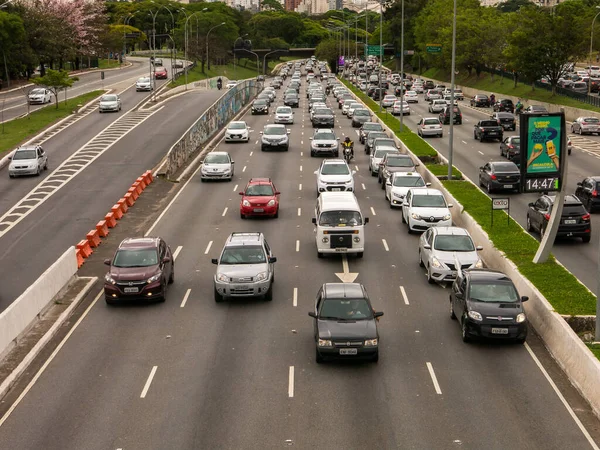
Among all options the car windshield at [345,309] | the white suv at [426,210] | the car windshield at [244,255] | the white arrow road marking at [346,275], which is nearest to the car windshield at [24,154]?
the white suv at [426,210]

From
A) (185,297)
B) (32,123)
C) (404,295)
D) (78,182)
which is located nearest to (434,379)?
(404,295)

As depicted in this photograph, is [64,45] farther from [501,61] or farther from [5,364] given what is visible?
[5,364]

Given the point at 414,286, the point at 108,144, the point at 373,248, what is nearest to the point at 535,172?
the point at 414,286

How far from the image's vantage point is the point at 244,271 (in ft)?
83.6

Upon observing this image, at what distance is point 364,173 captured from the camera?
49688mm

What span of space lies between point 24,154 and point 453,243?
3059 centimetres

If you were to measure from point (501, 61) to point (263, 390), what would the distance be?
9848 cm

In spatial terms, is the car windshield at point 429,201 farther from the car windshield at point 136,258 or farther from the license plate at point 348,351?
the license plate at point 348,351

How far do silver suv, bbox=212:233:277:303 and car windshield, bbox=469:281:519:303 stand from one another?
6.21 m

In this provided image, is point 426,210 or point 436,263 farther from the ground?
point 426,210

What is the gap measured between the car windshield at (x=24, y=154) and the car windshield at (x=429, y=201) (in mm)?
25115

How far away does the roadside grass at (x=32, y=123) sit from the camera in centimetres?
6038

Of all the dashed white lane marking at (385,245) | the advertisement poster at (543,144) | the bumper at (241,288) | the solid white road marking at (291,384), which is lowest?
the dashed white lane marking at (385,245)

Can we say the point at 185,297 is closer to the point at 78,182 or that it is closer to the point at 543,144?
the point at 543,144
